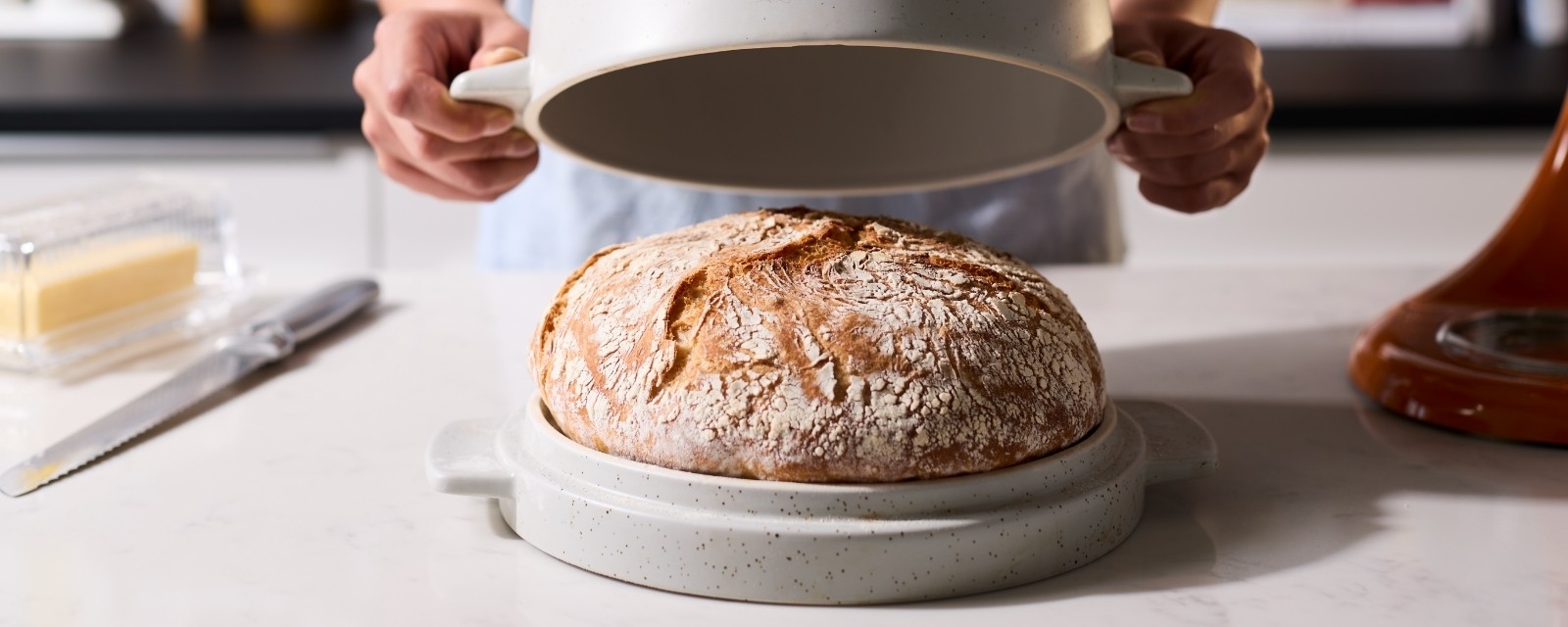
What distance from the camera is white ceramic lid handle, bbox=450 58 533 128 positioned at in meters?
0.68

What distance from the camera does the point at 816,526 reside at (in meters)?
0.59

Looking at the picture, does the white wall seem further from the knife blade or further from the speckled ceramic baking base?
the speckled ceramic baking base

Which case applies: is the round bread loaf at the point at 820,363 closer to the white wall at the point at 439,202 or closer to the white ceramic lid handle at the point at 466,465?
the white ceramic lid handle at the point at 466,465

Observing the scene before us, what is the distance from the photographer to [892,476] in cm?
60

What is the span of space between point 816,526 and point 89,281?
677 millimetres

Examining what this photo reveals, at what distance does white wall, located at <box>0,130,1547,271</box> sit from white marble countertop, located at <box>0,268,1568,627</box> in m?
0.89

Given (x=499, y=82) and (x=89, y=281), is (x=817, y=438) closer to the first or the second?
(x=499, y=82)

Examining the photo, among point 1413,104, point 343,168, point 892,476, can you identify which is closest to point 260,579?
point 892,476

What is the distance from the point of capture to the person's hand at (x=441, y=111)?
30.7 inches

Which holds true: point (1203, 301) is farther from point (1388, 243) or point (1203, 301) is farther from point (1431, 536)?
point (1388, 243)

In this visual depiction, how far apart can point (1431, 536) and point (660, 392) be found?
1.27 ft

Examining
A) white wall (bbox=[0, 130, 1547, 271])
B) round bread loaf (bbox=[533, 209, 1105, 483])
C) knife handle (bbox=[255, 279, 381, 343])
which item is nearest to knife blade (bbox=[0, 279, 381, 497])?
knife handle (bbox=[255, 279, 381, 343])

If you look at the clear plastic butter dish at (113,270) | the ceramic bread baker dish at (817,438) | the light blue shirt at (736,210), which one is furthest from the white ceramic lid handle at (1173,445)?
the clear plastic butter dish at (113,270)

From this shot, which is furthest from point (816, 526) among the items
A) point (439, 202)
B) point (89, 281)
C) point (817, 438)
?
point (439, 202)
